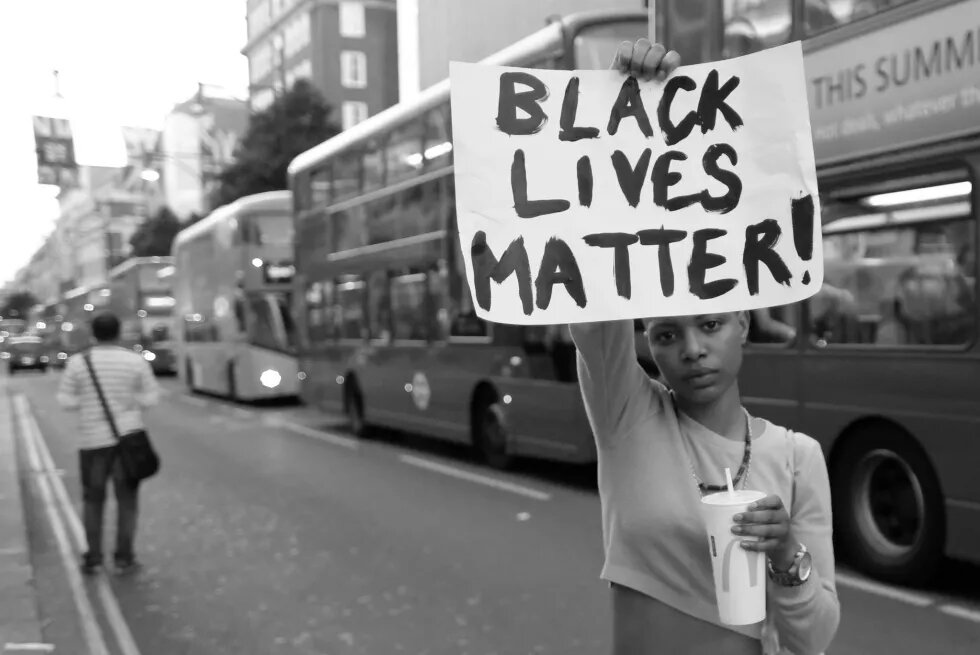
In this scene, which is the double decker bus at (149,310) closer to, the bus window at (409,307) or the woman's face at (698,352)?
the bus window at (409,307)

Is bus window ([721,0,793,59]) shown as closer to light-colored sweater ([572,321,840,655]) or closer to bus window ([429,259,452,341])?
bus window ([429,259,452,341])

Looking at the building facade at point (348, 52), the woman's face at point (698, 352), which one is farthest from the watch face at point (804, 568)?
the building facade at point (348, 52)

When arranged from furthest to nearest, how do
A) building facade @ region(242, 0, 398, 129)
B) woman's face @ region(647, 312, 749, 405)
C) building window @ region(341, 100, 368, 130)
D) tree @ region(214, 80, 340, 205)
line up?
building facade @ region(242, 0, 398, 129), building window @ region(341, 100, 368, 130), tree @ region(214, 80, 340, 205), woman's face @ region(647, 312, 749, 405)

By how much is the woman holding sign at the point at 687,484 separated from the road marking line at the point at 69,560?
179 inches

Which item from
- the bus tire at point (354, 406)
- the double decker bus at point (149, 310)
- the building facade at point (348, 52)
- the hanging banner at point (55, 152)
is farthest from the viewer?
the building facade at point (348, 52)

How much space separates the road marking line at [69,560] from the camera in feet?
20.0

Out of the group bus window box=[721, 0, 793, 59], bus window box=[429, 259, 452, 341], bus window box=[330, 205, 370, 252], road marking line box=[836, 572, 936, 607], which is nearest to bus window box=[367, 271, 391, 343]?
bus window box=[330, 205, 370, 252]

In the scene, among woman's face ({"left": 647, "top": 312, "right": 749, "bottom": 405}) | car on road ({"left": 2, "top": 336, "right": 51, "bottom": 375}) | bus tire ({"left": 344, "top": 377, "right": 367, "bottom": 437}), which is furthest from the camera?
car on road ({"left": 2, "top": 336, "right": 51, "bottom": 375})

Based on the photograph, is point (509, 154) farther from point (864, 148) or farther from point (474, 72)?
point (864, 148)

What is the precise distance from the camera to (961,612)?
20.0 feet

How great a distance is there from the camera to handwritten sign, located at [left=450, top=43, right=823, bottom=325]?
211 cm

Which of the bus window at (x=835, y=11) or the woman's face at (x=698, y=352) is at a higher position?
the bus window at (x=835, y=11)

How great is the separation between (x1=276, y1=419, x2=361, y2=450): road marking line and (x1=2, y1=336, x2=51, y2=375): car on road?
32.2 metres

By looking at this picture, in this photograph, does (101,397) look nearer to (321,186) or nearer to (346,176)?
(346,176)
